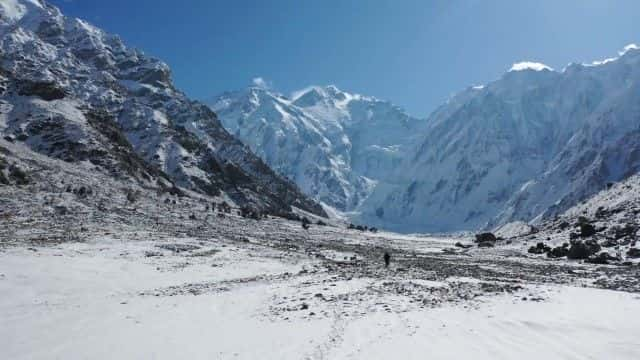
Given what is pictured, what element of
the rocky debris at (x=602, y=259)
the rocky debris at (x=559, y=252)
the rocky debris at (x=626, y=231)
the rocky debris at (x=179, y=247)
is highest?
the rocky debris at (x=626, y=231)

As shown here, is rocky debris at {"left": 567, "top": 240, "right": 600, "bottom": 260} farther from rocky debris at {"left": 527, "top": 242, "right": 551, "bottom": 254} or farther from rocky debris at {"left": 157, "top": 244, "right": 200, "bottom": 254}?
rocky debris at {"left": 157, "top": 244, "right": 200, "bottom": 254}

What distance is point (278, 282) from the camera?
3631 centimetres

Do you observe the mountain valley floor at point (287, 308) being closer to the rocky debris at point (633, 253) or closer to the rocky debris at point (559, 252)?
the rocky debris at point (633, 253)

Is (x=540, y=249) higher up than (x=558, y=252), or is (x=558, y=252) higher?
(x=540, y=249)

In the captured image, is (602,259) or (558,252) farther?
(558,252)

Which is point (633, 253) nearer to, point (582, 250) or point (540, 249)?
point (582, 250)

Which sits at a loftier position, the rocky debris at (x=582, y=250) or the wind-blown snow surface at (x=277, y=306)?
the rocky debris at (x=582, y=250)

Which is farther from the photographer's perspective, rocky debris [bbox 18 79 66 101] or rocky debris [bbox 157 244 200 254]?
rocky debris [bbox 18 79 66 101]

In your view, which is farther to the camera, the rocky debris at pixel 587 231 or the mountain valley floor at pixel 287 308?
the rocky debris at pixel 587 231

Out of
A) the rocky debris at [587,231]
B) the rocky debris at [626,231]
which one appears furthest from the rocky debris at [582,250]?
the rocky debris at [587,231]

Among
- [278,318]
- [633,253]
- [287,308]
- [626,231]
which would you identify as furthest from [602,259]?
[278,318]

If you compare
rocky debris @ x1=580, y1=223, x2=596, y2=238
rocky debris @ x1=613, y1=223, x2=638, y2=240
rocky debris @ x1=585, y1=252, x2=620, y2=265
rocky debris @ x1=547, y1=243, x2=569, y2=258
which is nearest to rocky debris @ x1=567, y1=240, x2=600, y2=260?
rocky debris @ x1=547, y1=243, x2=569, y2=258

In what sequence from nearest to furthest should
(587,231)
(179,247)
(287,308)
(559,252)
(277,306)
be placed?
(287,308) < (277,306) < (179,247) < (559,252) < (587,231)

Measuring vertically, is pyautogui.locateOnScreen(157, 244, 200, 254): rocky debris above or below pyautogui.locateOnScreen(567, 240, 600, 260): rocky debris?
below
